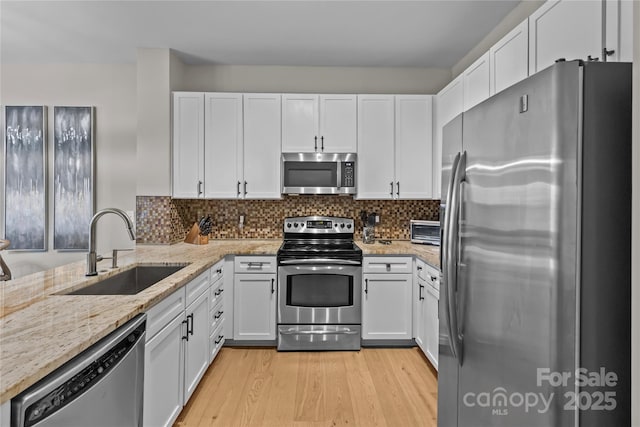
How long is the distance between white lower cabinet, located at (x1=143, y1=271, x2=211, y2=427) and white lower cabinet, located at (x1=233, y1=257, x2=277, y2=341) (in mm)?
600

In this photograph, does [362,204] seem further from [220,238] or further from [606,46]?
[606,46]

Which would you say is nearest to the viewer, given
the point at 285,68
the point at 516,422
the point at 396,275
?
the point at 516,422

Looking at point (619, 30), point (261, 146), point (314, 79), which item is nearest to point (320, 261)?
point (261, 146)

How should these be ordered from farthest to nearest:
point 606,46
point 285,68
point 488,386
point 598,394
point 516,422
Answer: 1. point 285,68
2. point 606,46
3. point 488,386
4. point 516,422
5. point 598,394

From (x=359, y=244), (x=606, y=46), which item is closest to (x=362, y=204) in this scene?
(x=359, y=244)

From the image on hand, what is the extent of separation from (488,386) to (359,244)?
2.43m

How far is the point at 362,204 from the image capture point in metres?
3.90

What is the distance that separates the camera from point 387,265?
323 centimetres

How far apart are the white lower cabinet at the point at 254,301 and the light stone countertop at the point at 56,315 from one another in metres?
0.62

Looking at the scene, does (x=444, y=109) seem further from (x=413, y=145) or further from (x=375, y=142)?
(x=375, y=142)

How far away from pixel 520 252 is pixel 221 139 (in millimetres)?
3017

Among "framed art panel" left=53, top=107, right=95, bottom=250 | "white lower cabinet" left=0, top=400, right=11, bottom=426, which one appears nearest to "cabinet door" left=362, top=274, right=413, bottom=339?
"white lower cabinet" left=0, top=400, right=11, bottom=426

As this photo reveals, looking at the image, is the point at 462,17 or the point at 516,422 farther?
the point at 462,17

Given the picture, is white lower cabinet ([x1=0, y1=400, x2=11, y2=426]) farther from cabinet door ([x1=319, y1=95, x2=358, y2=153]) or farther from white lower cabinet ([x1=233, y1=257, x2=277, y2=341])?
cabinet door ([x1=319, y1=95, x2=358, y2=153])
